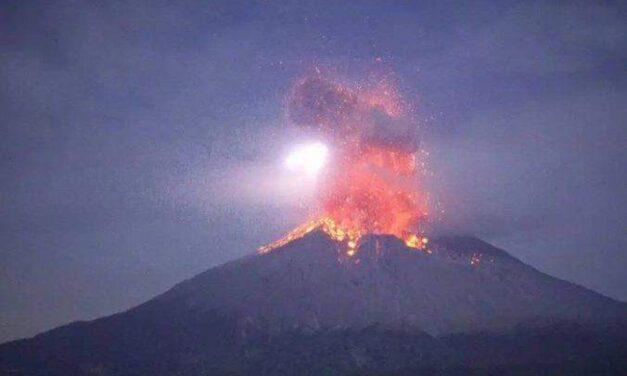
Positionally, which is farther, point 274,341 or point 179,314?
point 179,314

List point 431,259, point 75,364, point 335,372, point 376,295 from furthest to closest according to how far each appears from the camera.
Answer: point 431,259
point 376,295
point 75,364
point 335,372

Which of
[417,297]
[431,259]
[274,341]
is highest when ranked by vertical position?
[431,259]

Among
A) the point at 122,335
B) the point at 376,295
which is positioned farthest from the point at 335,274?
the point at 122,335

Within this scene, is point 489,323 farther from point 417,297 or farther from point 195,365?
point 195,365

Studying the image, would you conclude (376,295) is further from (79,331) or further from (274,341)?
(79,331)

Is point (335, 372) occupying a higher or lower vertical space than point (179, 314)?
lower

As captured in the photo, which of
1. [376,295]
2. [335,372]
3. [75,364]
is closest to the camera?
[335,372]
